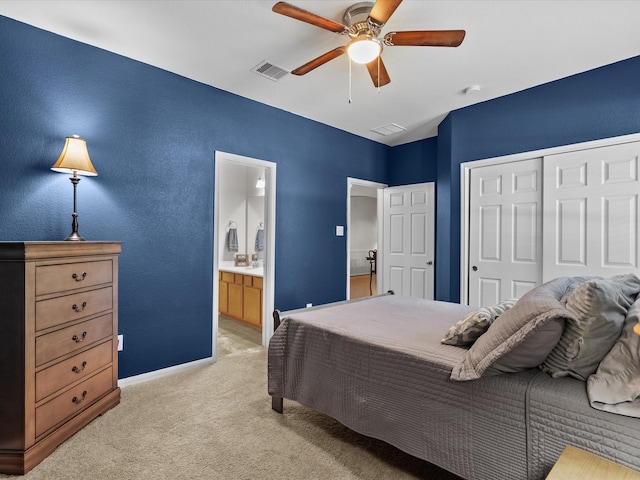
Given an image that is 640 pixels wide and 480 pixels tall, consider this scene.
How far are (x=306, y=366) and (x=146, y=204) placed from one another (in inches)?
76.0

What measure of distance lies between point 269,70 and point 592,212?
3117 mm

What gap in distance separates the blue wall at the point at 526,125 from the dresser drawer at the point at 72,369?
346 cm

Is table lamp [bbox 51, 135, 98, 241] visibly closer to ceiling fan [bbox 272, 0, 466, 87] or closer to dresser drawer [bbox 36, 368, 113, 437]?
dresser drawer [bbox 36, 368, 113, 437]

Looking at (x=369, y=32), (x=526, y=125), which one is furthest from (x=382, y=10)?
(x=526, y=125)

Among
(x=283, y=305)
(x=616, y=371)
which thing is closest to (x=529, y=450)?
(x=616, y=371)

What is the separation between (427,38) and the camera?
6.37ft

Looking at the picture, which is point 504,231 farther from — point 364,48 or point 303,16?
point 303,16

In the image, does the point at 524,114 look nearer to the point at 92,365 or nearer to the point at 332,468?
the point at 332,468

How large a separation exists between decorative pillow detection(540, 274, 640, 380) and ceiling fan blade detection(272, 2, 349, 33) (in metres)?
1.81

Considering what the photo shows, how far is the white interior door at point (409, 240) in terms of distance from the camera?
4.53 metres

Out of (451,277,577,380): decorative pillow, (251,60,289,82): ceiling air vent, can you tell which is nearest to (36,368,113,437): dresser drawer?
(451,277,577,380): decorative pillow

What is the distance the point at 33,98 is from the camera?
2.29 meters

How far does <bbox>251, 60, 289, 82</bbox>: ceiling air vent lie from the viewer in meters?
2.82

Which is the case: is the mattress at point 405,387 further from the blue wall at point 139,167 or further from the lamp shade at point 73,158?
the lamp shade at point 73,158
